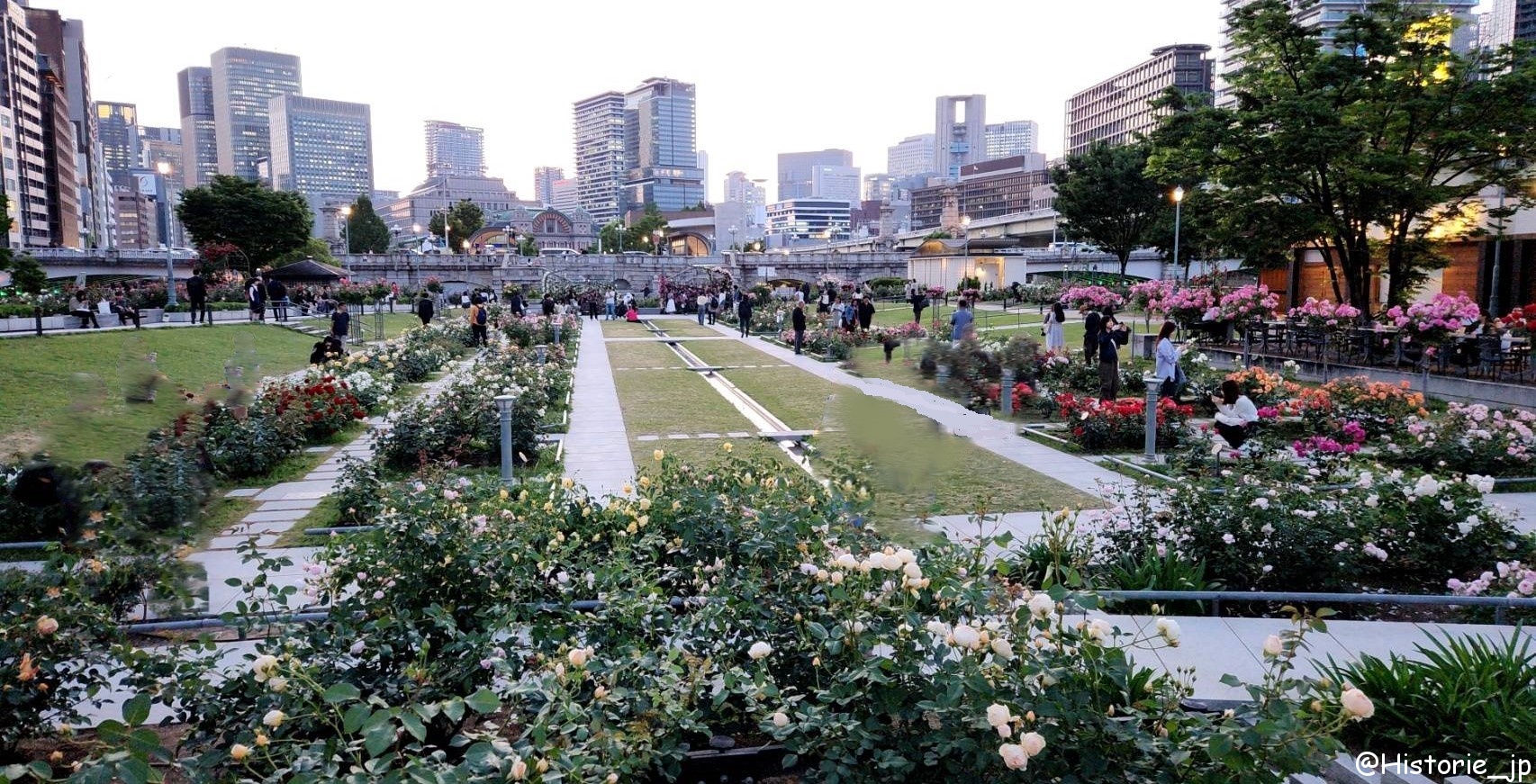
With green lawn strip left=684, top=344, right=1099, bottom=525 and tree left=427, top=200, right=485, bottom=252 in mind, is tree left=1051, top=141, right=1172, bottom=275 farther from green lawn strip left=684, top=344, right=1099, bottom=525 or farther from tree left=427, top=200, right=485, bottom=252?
tree left=427, top=200, right=485, bottom=252

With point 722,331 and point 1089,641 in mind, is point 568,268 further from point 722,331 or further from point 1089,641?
point 1089,641

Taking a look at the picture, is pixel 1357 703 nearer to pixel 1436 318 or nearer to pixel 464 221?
pixel 1436 318

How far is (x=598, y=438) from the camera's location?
14547 mm

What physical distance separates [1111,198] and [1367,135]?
3138cm

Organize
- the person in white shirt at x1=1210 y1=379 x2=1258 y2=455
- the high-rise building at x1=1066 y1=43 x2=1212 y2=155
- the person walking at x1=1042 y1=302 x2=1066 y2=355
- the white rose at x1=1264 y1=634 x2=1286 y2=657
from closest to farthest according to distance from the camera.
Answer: the white rose at x1=1264 y1=634 x2=1286 y2=657
the person in white shirt at x1=1210 y1=379 x2=1258 y2=455
the person walking at x1=1042 y1=302 x2=1066 y2=355
the high-rise building at x1=1066 y1=43 x2=1212 y2=155

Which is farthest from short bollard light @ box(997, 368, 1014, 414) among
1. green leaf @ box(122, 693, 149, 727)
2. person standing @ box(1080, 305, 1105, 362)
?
green leaf @ box(122, 693, 149, 727)

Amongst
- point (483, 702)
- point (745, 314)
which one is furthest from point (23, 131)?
point (483, 702)

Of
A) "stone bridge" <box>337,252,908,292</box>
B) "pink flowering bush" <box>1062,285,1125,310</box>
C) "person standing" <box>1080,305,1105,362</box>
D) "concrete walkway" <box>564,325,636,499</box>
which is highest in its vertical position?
"stone bridge" <box>337,252,908,292</box>

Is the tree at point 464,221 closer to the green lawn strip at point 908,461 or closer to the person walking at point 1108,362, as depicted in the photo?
the person walking at point 1108,362

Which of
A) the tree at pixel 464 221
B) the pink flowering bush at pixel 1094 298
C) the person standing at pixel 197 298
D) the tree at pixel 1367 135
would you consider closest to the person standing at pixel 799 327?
the pink flowering bush at pixel 1094 298

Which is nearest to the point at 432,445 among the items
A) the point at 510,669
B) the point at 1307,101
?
the point at 510,669

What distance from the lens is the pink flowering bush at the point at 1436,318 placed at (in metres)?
17.7

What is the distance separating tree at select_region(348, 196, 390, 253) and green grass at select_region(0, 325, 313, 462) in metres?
89.9

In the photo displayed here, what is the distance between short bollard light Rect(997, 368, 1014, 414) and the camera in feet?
40.3
